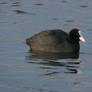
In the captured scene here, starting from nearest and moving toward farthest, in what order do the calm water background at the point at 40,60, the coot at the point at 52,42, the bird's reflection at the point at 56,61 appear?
the calm water background at the point at 40,60
the bird's reflection at the point at 56,61
the coot at the point at 52,42

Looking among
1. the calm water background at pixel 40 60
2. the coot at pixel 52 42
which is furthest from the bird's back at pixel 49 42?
the calm water background at pixel 40 60

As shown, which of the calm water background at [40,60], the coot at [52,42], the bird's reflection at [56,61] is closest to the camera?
the calm water background at [40,60]

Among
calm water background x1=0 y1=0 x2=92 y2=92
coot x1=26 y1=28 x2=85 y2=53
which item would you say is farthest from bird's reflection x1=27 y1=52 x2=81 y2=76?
coot x1=26 y1=28 x2=85 y2=53

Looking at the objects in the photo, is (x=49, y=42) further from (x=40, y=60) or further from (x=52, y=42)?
(x=40, y=60)

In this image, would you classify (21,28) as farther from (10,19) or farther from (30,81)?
(30,81)

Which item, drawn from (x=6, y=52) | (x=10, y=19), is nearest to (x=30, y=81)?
(x=6, y=52)

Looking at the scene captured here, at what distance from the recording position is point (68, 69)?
13781 mm

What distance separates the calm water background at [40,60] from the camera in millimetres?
12109

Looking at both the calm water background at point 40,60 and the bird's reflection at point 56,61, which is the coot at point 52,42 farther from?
the bird's reflection at point 56,61

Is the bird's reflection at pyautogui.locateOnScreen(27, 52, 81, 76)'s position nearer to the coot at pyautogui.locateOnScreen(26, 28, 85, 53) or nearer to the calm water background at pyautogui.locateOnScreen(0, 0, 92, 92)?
the calm water background at pyautogui.locateOnScreen(0, 0, 92, 92)

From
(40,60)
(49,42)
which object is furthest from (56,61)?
(49,42)

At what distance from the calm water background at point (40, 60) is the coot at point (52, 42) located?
0.75ft

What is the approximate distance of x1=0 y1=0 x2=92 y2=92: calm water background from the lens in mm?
12109

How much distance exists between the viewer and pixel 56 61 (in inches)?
584
